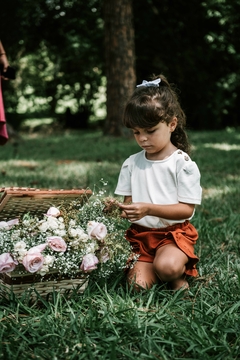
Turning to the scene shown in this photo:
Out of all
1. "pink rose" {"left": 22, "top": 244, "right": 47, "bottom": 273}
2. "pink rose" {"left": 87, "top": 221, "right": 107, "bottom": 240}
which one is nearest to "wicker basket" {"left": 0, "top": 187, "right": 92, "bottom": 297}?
"pink rose" {"left": 22, "top": 244, "right": 47, "bottom": 273}

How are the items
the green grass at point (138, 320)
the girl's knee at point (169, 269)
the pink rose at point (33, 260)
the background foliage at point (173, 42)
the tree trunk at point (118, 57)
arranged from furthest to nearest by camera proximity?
1. the background foliage at point (173, 42)
2. the tree trunk at point (118, 57)
3. the girl's knee at point (169, 269)
4. the pink rose at point (33, 260)
5. the green grass at point (138, 320)

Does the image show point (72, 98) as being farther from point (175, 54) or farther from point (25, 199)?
point (25, 199)

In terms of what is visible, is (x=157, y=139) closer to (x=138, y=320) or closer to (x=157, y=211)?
(x=157, y=211)

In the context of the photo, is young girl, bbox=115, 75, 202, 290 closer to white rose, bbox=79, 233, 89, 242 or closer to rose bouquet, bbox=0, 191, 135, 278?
rose bouquet, bbox=0, 191, 135, 278

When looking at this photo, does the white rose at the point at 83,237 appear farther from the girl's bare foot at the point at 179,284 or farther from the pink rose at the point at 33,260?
the girl's bare foot at the point at 179,284

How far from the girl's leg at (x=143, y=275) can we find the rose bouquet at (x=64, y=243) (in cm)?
10

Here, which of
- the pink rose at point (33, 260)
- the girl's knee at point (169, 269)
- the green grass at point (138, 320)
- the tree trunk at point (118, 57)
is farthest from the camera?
the tree trunk at point (118, 57)

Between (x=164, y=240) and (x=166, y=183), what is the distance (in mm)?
293

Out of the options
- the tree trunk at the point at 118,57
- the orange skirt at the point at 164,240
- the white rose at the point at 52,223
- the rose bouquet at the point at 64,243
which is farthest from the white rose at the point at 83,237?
the tree trunk at the point at 118,57

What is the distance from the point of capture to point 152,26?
51.2ft

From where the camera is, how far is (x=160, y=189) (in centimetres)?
257

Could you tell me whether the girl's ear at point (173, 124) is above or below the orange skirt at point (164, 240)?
above

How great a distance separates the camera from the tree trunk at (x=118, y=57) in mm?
10508

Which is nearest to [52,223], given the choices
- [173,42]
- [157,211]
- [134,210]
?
[134,210]
